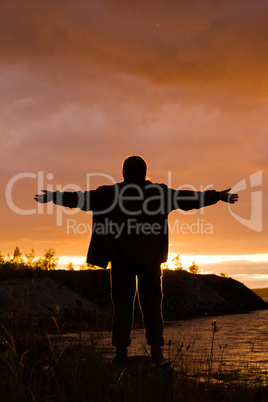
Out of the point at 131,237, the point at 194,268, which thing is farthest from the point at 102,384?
the point at 194,268

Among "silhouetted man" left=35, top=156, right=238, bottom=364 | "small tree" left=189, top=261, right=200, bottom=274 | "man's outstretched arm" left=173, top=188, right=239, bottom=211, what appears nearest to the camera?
"silhouetted man" left=35, top=156, right=238, bottom=364

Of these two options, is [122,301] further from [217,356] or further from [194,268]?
[194,268]

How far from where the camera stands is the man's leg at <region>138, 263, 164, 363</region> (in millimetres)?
5477

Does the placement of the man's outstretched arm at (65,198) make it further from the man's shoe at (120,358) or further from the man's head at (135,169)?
the man's shoe at (120,358)

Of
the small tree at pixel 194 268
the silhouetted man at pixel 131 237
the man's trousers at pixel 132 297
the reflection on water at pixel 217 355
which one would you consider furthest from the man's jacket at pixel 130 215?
the small tree at pixel 194 268

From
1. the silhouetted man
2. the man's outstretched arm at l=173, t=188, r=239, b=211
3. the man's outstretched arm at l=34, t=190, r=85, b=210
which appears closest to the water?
the silhouetted man

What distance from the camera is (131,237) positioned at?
5.49 meters

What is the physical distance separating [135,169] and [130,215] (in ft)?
1.73

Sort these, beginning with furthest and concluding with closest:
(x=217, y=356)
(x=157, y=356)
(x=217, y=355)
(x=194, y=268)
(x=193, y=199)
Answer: (x=194, y=268)
(x=217, y=355)
(x=217, y=356)
(x=193, y=199)
(x=157, y=356)

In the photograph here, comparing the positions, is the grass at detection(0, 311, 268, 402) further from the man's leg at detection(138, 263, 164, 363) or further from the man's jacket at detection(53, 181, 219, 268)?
the man's jacket at detection(53, 181, 219, 268)

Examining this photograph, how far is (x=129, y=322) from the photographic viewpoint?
555 centimetres

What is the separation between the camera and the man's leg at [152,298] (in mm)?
5477

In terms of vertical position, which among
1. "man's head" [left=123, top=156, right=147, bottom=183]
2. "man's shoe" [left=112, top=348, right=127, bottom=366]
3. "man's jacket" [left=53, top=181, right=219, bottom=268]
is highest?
"man's head" [left=123, top=156, right=147, bottom=183]

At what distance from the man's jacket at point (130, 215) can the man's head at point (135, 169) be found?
7 cm
